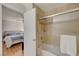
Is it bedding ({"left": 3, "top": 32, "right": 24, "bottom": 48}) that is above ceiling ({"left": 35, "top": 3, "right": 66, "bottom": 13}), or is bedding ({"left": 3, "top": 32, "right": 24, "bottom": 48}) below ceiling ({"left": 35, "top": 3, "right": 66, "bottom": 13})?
below

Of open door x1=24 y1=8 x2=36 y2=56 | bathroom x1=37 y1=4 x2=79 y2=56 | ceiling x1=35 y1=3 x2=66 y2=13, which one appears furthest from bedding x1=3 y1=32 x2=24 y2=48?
ceiling x1=35 y1=3 x2=66 y2=13

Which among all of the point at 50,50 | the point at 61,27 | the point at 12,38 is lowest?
the point at 50,50

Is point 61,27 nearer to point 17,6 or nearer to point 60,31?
point 60,31

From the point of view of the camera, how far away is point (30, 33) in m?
1.33

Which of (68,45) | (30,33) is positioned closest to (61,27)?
(68,45)

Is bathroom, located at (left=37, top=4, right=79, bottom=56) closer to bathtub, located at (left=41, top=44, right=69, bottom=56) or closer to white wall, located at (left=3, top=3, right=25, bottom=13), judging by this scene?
bathtub, located at (left=41, top=44, right=69, bottom=56)

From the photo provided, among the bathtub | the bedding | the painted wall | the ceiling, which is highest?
the ceiling

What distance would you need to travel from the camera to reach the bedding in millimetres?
1301

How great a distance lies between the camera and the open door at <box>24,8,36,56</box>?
4.33 feet

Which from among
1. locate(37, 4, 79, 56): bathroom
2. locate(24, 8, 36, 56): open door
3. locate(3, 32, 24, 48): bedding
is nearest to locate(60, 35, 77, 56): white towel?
locate(37, 4, 79, 56): bathroom

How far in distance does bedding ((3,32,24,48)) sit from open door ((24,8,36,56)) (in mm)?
60

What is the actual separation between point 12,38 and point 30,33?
22 cm

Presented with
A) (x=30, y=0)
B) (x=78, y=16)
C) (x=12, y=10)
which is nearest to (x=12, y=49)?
(x=12, y=10)

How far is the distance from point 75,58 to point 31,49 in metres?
0.53
